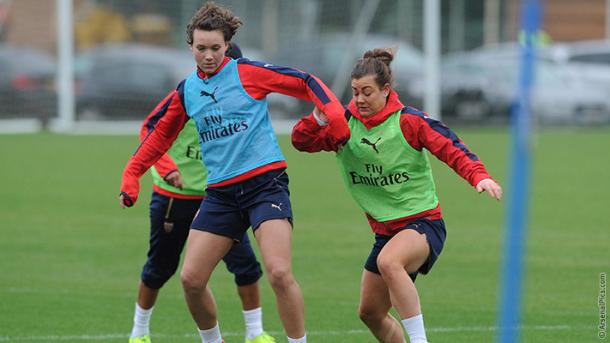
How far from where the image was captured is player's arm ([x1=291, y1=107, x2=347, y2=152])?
6465mm

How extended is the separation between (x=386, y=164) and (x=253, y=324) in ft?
5.58

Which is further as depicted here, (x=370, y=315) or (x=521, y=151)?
(x=370, y=315)

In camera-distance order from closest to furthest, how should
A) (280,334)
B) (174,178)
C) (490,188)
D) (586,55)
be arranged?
(490,188) < (174,178) < (280,334) < (586,55)

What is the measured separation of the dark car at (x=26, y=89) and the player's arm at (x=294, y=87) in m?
19.4

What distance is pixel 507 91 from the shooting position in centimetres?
2978

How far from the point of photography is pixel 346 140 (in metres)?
6.47

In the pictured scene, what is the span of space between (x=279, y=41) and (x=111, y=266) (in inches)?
A: 561

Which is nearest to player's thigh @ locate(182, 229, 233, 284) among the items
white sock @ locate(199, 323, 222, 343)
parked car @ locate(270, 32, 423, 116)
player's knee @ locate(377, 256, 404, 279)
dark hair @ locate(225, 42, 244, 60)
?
white sock @ locate(199, 323, 222, 343)

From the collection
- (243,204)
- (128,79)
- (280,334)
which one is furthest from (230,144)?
(128,79)

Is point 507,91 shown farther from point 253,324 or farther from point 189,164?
point 253,324

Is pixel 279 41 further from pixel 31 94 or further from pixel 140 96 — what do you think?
pixel 31 94

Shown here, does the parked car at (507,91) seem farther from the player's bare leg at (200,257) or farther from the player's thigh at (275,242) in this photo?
the player's thigh at (275,242)

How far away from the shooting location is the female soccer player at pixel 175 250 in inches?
299

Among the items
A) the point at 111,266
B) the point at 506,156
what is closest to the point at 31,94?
the point at 506,156
